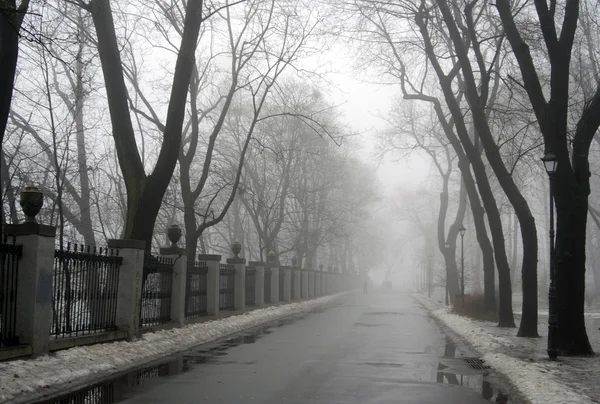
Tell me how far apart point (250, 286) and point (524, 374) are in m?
18.1

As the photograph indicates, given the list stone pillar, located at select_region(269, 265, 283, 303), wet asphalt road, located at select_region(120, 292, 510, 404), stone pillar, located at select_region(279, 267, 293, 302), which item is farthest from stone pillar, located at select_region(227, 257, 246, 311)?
stone pillar, located at select_region(279, 267, 293, 302)

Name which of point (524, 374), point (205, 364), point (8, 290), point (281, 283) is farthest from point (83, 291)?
point (281, 283)

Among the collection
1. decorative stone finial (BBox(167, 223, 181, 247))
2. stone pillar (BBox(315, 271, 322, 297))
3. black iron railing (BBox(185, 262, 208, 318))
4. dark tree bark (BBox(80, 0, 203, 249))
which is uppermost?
A: dark tree bark (BBox(80, 0, 203, 249))

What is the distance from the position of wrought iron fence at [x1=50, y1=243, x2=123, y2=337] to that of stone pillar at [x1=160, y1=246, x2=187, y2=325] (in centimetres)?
341

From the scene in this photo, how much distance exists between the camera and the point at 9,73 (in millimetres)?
11852

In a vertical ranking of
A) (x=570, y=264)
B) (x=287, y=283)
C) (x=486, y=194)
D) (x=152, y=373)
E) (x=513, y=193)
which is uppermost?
(x=486, y=194)

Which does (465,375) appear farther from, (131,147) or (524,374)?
(131,147)

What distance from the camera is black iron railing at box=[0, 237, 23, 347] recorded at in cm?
932

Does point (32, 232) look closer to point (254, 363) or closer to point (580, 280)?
point (254, 363)

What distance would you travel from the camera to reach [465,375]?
34.9 feet

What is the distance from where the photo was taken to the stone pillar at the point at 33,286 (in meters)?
9.70

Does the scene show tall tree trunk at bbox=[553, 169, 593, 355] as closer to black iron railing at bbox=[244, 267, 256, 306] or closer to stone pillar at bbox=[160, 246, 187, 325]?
stone pillar at bbox=[160, 246, 187, 325]

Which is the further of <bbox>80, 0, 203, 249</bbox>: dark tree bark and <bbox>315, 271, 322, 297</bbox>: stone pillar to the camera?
<bbox>315, 271, 322, 297</bbox>: stone pillar

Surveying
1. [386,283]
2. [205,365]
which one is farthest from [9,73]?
[386,283]
